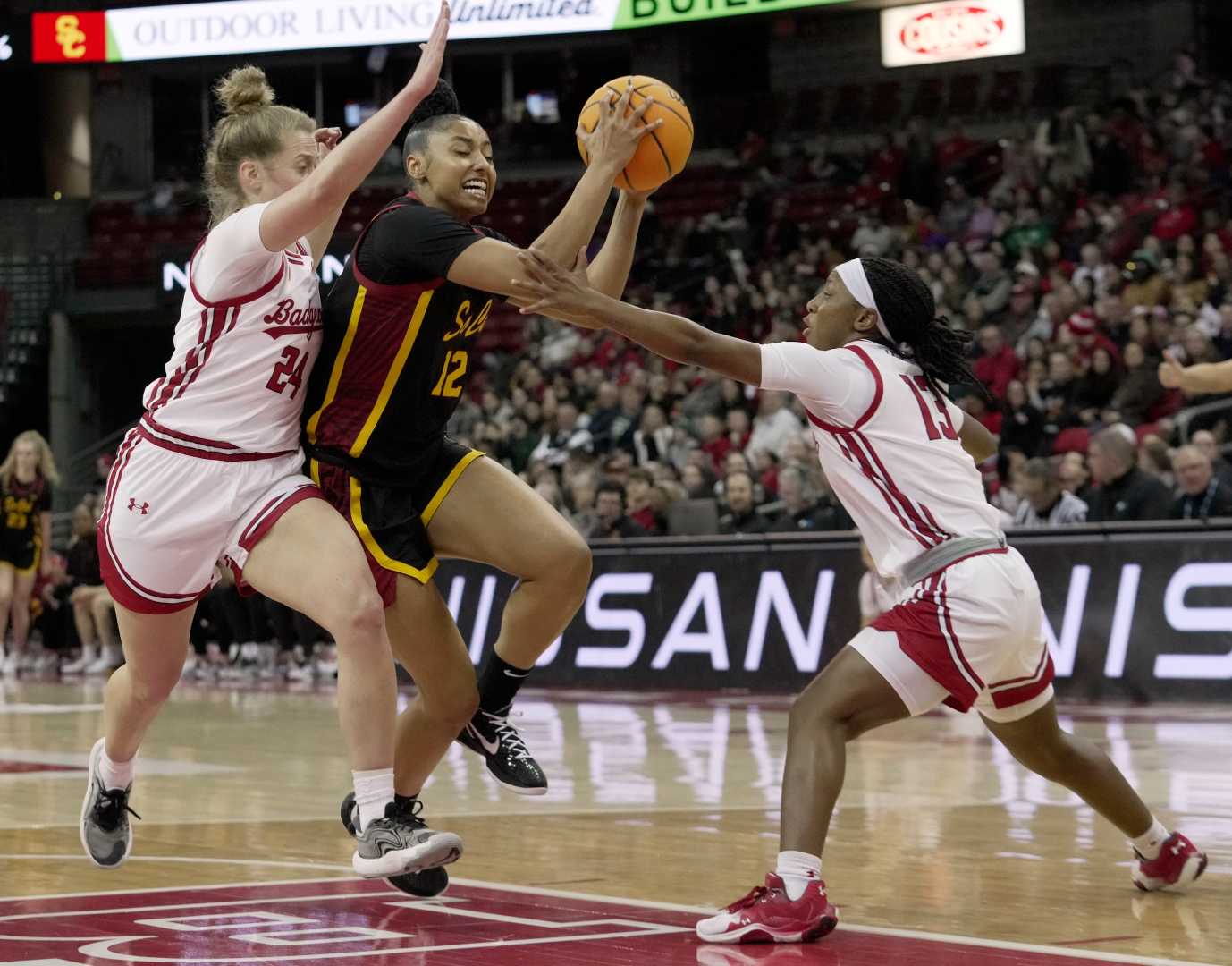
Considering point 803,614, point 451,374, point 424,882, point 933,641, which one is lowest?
point 803,614

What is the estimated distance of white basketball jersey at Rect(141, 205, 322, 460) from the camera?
5.07m

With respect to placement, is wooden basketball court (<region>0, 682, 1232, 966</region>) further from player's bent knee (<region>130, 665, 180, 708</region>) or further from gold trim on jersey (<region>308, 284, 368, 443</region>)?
gold trim on jersey (<region>308, 284, 368, 443</region>)

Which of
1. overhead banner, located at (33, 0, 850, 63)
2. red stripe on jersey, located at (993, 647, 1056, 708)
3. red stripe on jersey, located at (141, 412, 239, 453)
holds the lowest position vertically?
red stripe on jersey, located at (993, 647, 1056, 708)

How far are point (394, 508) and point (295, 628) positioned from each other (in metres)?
11.0

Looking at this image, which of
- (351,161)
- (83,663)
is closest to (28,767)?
(351,161)

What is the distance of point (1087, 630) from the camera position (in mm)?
11711

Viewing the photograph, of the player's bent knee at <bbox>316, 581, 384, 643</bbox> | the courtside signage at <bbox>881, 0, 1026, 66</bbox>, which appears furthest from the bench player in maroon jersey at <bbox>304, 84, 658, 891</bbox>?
the courtside signage at <bbox>881, 0, 1026, 66</bbox>

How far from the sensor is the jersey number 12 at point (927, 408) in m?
4.99

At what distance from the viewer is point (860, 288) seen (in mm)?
5145

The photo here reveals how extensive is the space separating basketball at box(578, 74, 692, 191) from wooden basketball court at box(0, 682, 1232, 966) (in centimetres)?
200

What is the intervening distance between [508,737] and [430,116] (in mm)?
1890

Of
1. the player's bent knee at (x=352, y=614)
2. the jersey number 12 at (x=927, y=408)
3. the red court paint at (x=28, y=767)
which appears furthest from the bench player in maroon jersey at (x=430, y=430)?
the red court paint at (x=28, y=767)

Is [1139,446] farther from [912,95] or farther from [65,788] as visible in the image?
[912,95]

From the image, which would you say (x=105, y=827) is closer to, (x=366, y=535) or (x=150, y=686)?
(x=150, y=686)
